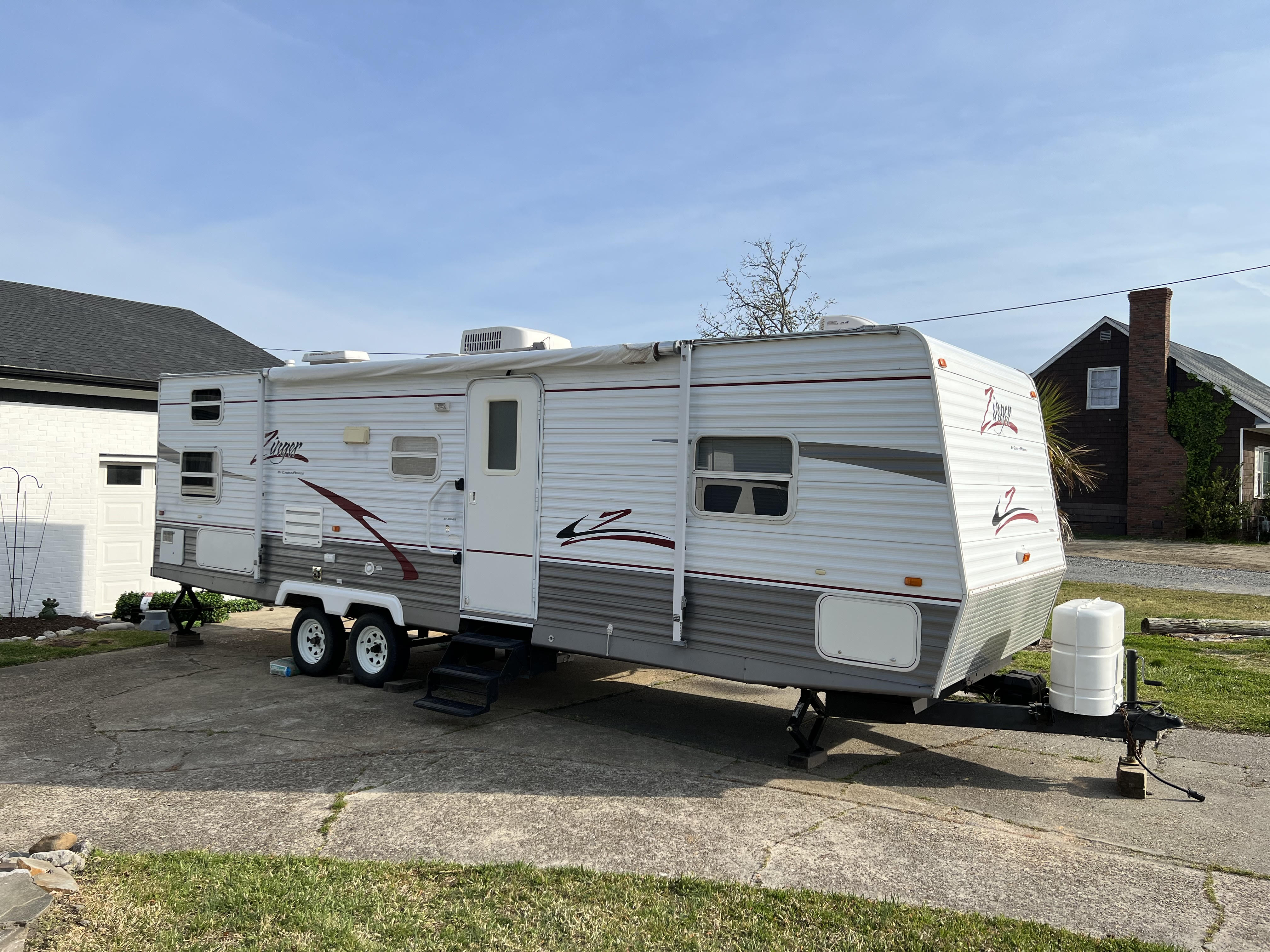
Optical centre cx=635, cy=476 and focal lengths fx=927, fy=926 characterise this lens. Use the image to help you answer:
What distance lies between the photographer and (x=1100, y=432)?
2805cm

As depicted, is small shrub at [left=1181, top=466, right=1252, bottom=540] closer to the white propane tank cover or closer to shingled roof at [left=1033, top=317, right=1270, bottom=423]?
shingled roof at [left=1033, top=317, right=1270, bottom=423]

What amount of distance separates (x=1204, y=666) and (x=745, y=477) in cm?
628

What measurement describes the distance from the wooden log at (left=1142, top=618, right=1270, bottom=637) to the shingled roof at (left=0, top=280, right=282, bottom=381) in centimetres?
1169

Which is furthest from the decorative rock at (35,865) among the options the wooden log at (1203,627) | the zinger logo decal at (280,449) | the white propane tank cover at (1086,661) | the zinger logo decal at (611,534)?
the wooden log at (1203,627)

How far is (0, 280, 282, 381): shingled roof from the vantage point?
12.8 m

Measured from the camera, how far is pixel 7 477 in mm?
12023

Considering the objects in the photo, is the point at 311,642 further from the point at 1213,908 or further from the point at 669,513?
the point at 1213,908

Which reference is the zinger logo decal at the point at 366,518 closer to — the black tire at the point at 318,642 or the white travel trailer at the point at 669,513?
the white travel trailer at the point at 669,513

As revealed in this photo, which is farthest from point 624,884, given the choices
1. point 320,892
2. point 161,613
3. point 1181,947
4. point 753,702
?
point 161,613

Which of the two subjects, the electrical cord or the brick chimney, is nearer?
the electrical cord

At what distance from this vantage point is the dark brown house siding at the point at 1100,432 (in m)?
27.5

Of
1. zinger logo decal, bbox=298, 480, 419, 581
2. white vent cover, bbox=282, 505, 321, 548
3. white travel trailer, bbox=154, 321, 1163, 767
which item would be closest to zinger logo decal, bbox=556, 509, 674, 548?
white travel trailer, bbox=154, 321, 1163, 767

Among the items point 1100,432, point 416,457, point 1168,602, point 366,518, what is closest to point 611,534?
point 416,457

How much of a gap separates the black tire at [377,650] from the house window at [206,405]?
3.00 m
